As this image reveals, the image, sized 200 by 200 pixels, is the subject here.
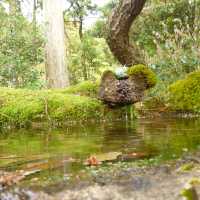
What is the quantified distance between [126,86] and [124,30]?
287cm

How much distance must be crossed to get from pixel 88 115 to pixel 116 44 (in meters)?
2.96

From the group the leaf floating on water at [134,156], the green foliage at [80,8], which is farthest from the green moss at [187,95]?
the green foliage at [80,8]

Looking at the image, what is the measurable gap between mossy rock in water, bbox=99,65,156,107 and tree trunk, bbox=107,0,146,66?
2461 mm

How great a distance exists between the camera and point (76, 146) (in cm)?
377

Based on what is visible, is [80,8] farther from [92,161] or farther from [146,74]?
[92,161]

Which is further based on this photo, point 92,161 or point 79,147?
point 79,147

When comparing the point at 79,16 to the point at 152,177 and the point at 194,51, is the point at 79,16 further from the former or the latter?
the point at 152,177

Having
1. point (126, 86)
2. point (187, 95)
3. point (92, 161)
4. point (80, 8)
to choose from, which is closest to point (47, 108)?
point (126, 86)

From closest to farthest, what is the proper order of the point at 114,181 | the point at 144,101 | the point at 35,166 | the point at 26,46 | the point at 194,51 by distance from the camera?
1. the point at 114,181
2. the point at 35,166
3. the point at 144,101
4. the point at 194,51
5. the point at 26,46

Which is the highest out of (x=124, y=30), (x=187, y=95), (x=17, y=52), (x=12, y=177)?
(x=124, y=30)

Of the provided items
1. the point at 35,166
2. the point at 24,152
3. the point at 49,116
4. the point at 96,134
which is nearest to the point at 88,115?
the point at 49,116

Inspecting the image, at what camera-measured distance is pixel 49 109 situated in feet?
20.1

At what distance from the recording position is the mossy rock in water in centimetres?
592

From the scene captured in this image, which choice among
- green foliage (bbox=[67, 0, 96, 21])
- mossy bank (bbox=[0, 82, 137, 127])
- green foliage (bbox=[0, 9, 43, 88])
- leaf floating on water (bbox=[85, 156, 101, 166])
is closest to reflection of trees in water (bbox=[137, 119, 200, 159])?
leaf floating on water (bbox=[85, 156, 101, 166])
